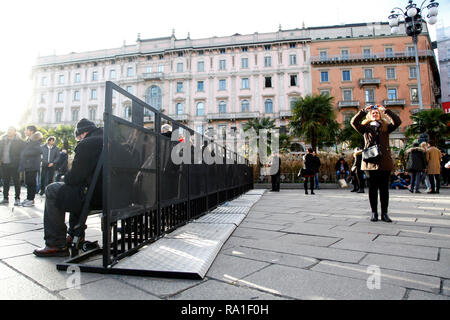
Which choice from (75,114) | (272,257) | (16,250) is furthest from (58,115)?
(272,257)

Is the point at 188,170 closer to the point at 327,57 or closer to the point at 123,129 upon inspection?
the point at 123,129

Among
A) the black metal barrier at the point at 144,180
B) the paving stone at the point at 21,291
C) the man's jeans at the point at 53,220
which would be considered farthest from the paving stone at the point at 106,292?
the man's jeans at the point at 53,220

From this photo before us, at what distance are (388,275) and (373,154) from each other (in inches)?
99.3

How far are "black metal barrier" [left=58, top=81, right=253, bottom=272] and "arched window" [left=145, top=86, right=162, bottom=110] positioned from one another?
40458 mm

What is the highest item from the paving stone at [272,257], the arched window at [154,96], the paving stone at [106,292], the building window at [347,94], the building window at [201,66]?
the building window at [201,66]

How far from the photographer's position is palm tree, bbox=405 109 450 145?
57.3 ft

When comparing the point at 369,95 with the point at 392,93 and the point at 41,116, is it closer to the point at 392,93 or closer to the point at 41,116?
the point at 392,93

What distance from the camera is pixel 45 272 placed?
2135mm

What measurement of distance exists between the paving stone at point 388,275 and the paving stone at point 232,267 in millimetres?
456

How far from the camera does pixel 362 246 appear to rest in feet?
9.21

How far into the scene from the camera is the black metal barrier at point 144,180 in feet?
7.02

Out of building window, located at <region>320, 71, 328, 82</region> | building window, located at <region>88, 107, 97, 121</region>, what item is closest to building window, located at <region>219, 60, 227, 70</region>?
building window, located at <region>320, 71, 328, 82</region>

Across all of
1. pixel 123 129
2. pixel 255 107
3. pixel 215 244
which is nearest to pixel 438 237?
pixel 215 244

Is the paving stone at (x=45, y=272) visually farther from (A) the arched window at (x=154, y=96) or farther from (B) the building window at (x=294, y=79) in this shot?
(A) the arched window at (x=154, y=96)
